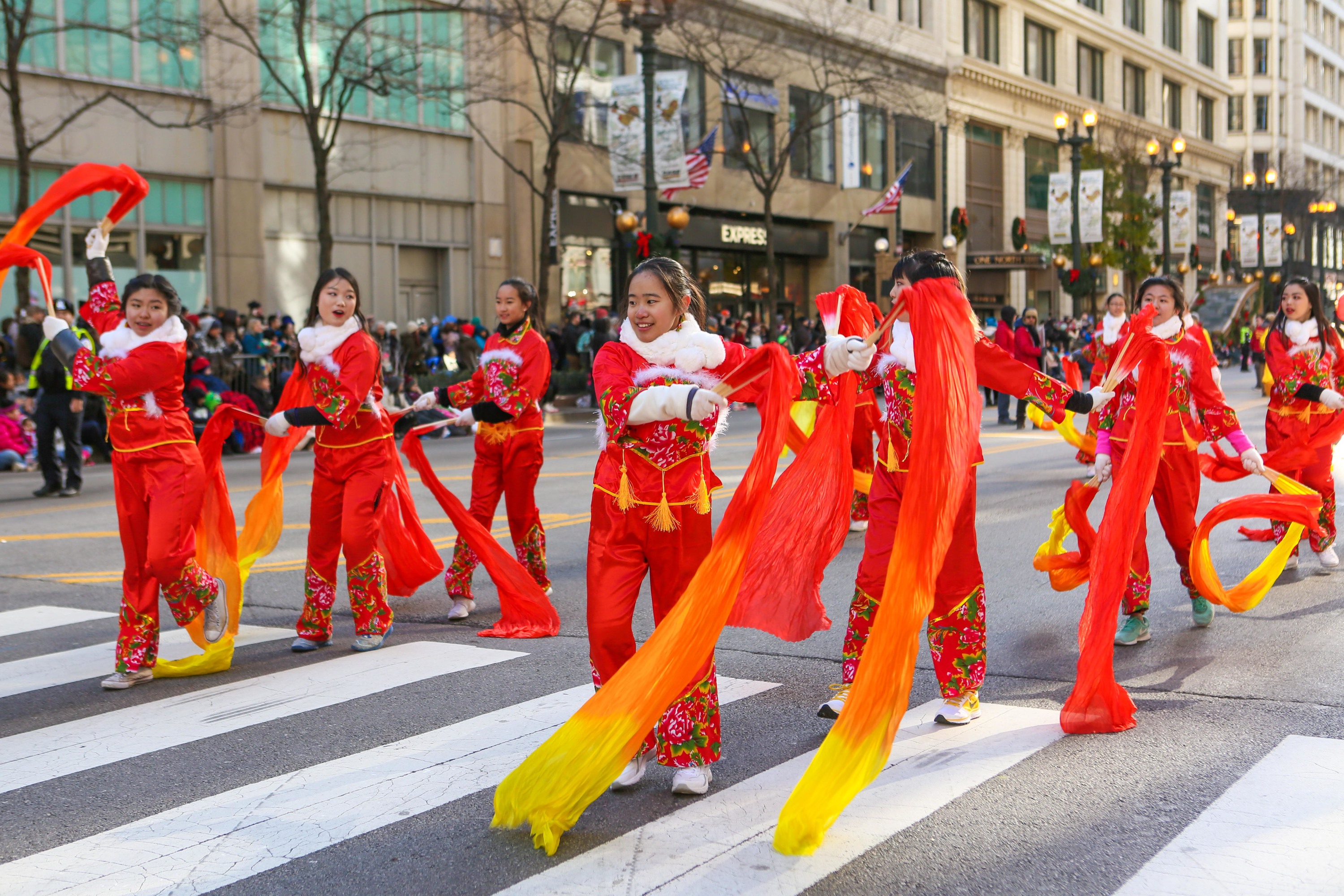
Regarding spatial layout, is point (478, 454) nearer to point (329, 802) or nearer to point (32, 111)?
point (329, 802)

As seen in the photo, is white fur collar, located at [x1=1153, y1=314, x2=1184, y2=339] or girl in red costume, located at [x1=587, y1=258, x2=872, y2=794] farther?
white fur collar, located at [x1=1153, y1=314, x2=1184, y2=339]

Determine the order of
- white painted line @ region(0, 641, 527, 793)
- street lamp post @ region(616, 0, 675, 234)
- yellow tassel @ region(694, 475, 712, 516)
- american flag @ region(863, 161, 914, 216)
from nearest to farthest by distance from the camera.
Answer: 1. yellow tassel @ region(694, 475, 712, 516)
2. white painted line @ region(0, 641, 527, 793)
3. street lamp post @ region(616, 0, 675, 234)
4. american flag @ region(863, 161, 914, 216)

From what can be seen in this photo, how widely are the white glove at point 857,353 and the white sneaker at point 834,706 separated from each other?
1505 mm

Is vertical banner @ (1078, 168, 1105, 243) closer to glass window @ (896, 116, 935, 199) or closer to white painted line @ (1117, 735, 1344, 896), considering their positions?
glass window @ (896, 116, 935, 199)

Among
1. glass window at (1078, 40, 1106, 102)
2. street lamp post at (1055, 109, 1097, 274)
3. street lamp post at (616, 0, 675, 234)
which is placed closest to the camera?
street lamp post at (616, 0, 675, 234)

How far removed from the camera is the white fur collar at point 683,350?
469 cm

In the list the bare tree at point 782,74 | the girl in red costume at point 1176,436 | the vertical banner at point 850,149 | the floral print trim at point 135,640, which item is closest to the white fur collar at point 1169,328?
the girl in red costume at point 1176,436

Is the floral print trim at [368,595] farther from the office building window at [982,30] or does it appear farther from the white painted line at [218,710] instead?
the office building window at [982,30]

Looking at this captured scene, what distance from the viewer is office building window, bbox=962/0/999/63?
1954 inches

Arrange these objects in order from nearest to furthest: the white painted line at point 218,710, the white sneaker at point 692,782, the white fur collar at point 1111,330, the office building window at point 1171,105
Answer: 1. the white sneaker at point 692,782
2. the white painted line at point 218,710
3. the white fur collar at point 1111,330
4. the office building window at point 1171,105

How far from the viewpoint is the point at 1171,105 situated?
66.2 m

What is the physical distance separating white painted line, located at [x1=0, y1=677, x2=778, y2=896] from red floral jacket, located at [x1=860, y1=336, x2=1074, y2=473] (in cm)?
178

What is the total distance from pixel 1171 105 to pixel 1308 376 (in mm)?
63147

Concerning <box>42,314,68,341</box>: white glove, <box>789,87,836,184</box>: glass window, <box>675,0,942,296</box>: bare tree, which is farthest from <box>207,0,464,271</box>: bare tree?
<box>42,314,68,341</box>: white glove
